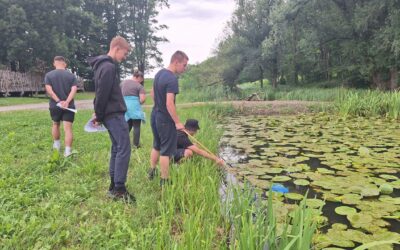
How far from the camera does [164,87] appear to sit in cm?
396

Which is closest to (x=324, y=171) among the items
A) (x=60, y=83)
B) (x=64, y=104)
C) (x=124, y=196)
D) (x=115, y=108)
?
(x=124, y=196)

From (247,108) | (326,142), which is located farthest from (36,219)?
(247,108)

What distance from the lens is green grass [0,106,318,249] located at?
2539 mm

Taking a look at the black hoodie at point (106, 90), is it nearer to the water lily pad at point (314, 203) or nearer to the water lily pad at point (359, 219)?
the water lily pad at point (314, 203)

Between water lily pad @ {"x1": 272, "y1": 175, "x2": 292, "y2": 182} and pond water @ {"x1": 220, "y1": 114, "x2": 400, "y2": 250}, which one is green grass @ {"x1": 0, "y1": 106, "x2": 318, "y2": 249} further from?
water lily pad @ {"x1": 272, "y1": 175, "x2": 292, "y2": 182}

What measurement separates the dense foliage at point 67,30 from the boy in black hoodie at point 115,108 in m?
19.4

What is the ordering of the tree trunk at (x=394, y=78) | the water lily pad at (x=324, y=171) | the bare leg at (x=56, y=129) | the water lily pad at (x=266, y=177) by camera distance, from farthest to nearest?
1. the tree trunk at (x=394, y=78)
2. the bare leg at (x=56, y=129)
3. the water lily pad at (x=324, y=171)
4. the water lily pad at (x=266, y=177)

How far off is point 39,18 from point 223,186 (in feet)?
71.8

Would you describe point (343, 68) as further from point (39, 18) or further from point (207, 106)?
point (39, 18)

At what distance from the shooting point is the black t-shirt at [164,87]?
3.93 meters

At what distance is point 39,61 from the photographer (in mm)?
23047

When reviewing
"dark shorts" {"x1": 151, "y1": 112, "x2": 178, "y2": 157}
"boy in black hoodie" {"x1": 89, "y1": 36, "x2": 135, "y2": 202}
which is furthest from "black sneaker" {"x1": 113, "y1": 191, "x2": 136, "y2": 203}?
"dark shorts" {"x1": 151, "y1": 112, "x2": 178, "y2": 157}

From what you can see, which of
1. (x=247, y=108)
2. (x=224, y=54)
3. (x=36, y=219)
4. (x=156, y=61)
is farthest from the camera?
(x=156, y=61)

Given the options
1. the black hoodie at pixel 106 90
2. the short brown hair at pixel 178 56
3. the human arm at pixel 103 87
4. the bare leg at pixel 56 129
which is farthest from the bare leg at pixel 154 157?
the bare leg at pixel 56 129
